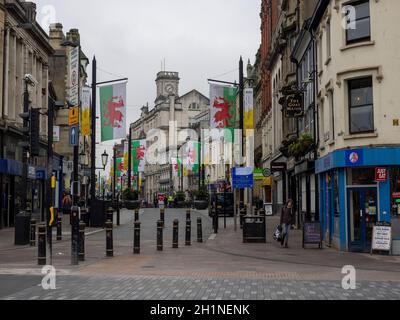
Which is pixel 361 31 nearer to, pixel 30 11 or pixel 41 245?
pixel 41 245

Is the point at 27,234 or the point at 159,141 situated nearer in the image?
the point at 27,234

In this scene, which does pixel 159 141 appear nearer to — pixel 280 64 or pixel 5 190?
pixel 280 64

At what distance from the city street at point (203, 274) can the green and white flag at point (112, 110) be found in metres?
7.86

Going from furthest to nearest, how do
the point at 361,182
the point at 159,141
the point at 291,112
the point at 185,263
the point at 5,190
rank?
the point at 159,141 → the point at 5,190 → the point at 291,112 → the point at 361,182 → the point at 185,263

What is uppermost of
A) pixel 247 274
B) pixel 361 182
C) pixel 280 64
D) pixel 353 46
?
pixel 280 64

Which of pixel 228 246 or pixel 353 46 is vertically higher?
pixel 353 46

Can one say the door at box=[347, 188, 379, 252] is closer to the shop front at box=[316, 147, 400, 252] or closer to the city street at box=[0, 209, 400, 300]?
the shop front at box=[316, 147, 400, 252]

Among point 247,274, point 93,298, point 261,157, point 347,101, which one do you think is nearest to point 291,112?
point 347,101

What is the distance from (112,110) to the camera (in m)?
29.6

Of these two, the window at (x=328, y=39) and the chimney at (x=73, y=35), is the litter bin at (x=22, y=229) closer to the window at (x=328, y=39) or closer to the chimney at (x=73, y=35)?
the window at (x=328, y=39)

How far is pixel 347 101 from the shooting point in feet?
70.9

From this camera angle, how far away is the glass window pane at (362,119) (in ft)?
68.8

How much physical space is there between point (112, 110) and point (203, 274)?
16490 millimetres

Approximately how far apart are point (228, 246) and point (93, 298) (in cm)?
1213
